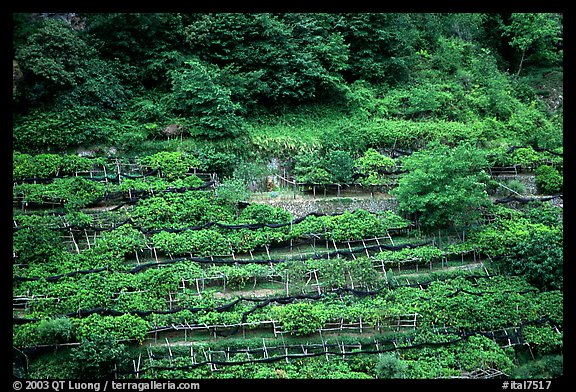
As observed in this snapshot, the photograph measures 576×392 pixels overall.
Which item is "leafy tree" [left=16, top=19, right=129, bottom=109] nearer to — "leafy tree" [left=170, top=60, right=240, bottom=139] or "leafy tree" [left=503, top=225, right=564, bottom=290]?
"leafy tree" [left=170, top=60, right=240, bottom=139]

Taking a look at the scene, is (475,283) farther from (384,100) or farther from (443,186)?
(384,100)

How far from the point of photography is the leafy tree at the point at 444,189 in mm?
19781

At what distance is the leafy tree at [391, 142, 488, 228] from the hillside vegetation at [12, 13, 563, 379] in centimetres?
8

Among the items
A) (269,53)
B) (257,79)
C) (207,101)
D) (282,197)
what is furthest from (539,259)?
(207,101)

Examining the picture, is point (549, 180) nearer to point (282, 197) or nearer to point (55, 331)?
point (282, 197)

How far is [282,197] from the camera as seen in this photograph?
21328 millimetres

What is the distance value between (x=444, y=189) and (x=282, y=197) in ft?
17.0

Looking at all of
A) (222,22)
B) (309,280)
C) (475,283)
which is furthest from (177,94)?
(475,283)

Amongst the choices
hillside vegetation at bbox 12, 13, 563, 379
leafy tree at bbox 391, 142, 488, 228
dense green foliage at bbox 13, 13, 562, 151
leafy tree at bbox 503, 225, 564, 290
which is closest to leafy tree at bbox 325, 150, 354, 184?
hillside vegetation at bbox 12, 13, 563, 379

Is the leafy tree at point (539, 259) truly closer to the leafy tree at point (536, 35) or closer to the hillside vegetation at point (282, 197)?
the hillside vegetation at point (282, 197)

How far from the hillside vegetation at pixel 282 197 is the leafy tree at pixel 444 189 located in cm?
8

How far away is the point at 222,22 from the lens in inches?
943

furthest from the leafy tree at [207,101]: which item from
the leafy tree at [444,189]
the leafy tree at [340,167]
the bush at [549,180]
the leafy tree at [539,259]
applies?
the bush at [549,180]
